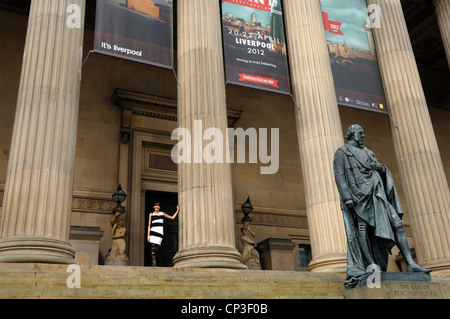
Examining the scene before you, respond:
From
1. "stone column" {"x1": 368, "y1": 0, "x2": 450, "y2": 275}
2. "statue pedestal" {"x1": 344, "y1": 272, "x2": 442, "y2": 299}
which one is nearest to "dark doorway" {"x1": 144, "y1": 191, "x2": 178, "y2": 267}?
"stone column" {"x1": 368, "y1": 0, "x2": 450, "y2": 275}

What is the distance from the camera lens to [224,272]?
27.0 ft

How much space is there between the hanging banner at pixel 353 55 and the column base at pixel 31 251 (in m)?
7.41

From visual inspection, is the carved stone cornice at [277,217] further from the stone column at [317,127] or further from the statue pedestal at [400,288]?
the statue pedestal at [400,288]

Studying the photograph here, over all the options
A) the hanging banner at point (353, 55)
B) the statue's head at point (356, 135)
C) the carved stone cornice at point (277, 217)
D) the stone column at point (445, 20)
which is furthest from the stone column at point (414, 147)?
the statue's head at point (356, 135)

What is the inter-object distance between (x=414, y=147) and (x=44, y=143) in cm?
890

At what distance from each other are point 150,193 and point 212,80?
18.9 feet

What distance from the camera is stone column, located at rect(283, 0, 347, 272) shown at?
32.6 feet

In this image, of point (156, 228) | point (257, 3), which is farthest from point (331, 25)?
point (156, 228)

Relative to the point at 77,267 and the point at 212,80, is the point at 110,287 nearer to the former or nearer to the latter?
the point at 77,267

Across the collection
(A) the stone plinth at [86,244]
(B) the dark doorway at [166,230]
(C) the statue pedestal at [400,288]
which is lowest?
(C) the statue pedestal at [400,288]

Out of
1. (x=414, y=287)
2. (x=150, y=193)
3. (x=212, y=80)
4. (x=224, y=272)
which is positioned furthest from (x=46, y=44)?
(x=414, y=287)

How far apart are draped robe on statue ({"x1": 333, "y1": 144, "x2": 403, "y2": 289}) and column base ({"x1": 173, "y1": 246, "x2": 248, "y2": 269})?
273 cm

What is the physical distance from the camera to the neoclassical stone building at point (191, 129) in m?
8.48

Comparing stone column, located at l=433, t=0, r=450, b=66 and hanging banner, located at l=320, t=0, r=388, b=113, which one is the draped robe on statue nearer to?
hanging banner, located at l=320, t=0, r=388, b=113
